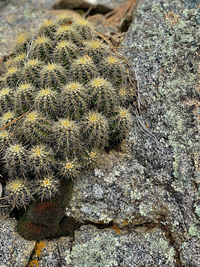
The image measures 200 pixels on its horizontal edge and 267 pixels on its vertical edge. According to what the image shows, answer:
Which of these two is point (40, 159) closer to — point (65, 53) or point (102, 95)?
point (102, 95)

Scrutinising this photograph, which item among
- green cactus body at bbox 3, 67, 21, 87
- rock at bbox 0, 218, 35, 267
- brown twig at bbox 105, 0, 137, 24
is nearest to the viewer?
rock at bbox 0, 218, 35, 267

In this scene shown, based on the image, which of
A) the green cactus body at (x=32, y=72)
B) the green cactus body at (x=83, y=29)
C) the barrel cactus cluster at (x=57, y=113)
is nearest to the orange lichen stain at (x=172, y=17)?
the barrel cactus cluster at (x=57, y=113)

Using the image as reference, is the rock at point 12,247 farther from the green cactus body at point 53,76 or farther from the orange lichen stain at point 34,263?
the green cactus body at point 53,76

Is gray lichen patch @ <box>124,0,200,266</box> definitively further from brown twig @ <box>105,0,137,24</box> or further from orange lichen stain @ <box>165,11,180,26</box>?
brown twig @ <box>105,0,137,24</box>

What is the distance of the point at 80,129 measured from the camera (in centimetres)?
256

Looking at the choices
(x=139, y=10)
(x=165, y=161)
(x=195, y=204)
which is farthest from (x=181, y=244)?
(x=139, y=10)

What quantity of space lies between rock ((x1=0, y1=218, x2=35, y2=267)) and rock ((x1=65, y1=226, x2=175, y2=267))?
0.32 m

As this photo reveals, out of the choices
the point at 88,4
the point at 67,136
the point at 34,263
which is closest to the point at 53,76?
the point at 67,136

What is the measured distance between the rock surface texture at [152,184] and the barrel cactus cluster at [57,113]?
205 mm

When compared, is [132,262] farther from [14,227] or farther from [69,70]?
[69,70]

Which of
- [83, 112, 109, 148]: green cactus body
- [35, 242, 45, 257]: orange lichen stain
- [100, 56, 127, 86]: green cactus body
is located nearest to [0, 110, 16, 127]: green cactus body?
[83, 112, 109, 148]: green cactus body

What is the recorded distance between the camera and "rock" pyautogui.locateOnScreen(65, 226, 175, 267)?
2365 millimetres

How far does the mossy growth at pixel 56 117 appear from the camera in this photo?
8.00 ft

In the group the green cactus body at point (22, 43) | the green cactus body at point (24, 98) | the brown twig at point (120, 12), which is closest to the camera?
the green cactus body at point (24, 98)
